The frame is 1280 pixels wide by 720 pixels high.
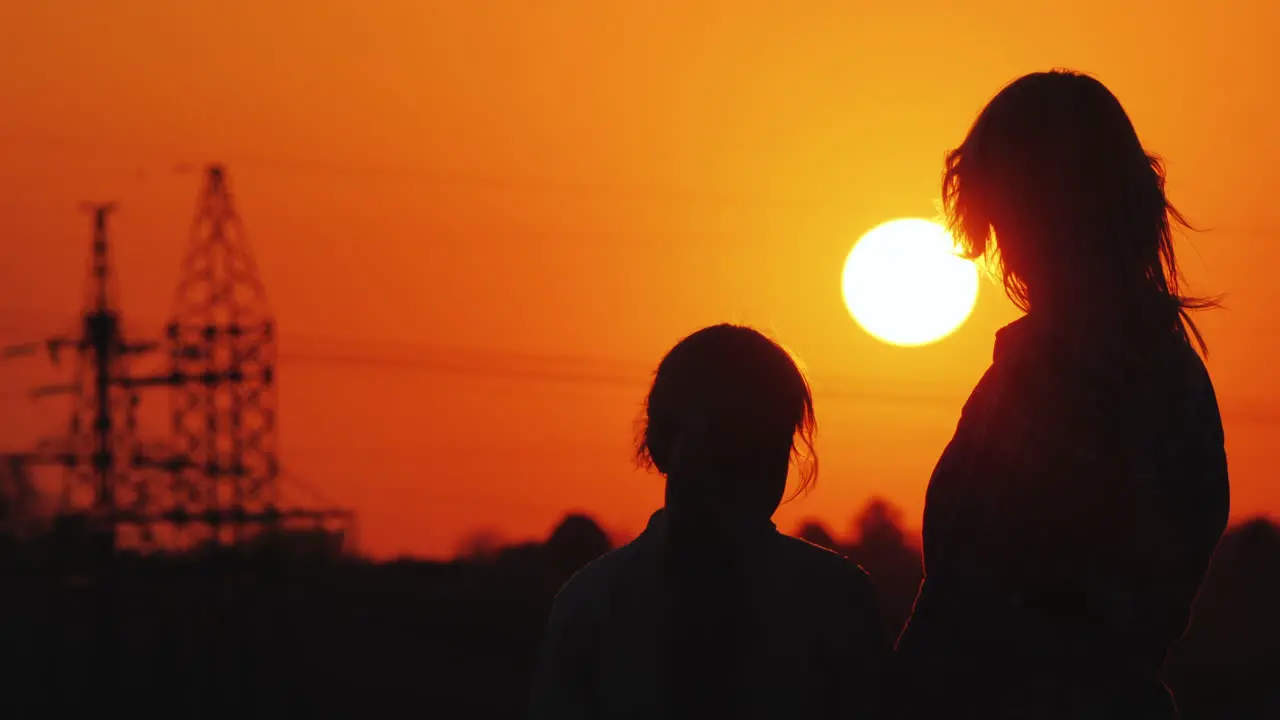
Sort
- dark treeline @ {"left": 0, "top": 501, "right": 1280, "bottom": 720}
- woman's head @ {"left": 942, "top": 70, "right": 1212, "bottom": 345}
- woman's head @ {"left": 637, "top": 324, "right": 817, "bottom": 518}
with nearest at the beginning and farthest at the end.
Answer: woman's head @ {"left": 637, "top": 324, "right": 817, "bottom": 518} < woman's head @ {"left": 942, "top": 70, "right": 1212, "bottom": 345} < dark treeline @ {"left": 0, "top": 501, "right": 1280, "bottom": 720}

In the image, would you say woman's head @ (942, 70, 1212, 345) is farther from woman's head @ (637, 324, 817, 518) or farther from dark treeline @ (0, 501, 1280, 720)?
dark treeline @ (0, 501, 1280, 720)

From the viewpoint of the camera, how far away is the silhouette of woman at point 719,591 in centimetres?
305

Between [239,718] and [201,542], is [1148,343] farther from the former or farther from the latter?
[201,542]

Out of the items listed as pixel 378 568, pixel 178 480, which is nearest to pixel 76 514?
pixel 178 480

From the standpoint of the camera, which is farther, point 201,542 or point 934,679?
point 201,542

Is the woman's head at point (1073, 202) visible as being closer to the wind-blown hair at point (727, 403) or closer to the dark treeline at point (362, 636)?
the wind-blown hair at point (727, 403)

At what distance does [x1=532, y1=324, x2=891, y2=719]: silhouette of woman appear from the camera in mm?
3055

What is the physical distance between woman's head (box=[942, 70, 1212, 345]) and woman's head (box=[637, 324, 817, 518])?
19.7 inches

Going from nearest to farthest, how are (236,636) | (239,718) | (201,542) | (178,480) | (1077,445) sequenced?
(1077,445) < (239,718) < (236,636) < (201,542) < (178,480)

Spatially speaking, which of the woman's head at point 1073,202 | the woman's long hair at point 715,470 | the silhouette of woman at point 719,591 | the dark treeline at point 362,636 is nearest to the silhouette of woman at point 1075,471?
the woman's head at point 1073,202

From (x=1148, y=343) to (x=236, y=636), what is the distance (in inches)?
1320

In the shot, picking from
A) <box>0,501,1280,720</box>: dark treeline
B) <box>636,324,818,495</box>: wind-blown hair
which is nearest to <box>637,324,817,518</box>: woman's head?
<box>636,324,818,495</box>: wind-blown hair

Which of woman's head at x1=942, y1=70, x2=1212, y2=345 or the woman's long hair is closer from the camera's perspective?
the woman's long hair

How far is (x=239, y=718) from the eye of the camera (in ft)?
93.8
